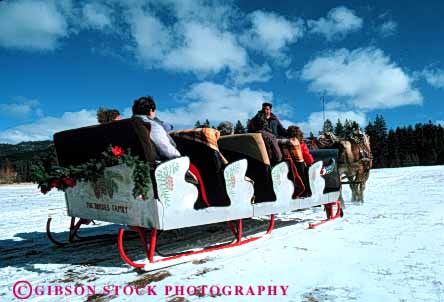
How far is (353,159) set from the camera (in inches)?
339

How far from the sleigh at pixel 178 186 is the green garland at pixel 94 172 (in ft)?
0.21

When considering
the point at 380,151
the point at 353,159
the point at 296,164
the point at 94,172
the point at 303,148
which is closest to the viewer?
the point at 94,172

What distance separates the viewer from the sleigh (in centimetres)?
343

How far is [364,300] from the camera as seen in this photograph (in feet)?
8.44

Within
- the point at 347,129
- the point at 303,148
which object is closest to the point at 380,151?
the point at 347,129

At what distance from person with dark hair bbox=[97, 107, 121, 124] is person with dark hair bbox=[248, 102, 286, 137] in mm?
2647

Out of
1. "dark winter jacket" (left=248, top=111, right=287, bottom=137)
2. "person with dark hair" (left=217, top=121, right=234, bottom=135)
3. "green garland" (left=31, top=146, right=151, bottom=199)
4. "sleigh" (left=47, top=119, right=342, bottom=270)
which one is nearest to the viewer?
"green garland" (left=31, top=146, right=151, bottom=199)

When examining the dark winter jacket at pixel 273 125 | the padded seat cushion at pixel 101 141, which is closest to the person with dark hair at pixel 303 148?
the dark winter jacket at pixel 273 125

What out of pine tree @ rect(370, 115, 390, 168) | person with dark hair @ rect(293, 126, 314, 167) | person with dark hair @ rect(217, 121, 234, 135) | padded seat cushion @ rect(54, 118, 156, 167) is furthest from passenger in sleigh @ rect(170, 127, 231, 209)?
pine tree @ rect(370, 115, 390, 168)

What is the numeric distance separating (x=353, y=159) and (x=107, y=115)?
20.1 ft

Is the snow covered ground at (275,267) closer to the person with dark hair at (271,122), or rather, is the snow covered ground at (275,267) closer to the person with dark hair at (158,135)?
the person with dark hair at (158,135)

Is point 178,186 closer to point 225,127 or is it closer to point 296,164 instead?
point 225,127

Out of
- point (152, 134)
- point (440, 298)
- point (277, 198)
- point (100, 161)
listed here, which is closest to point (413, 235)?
point (277, 198)

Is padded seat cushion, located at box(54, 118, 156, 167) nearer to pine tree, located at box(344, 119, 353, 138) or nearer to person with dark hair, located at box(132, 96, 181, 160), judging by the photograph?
person with dark hair, located at box(132, 96, 181, 160)
